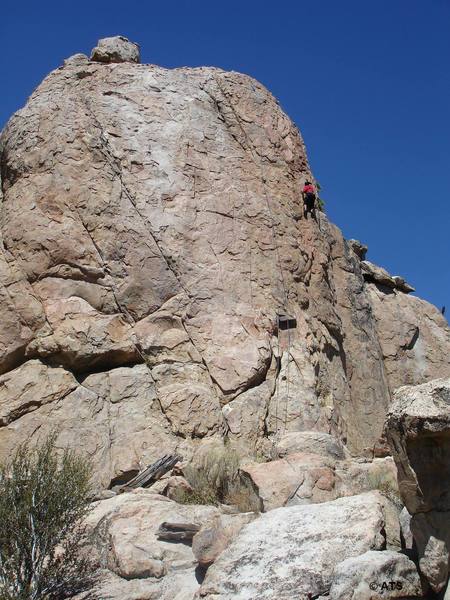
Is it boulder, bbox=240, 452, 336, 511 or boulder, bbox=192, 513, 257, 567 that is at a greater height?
boulder, bbox=240, 452, 336, 511

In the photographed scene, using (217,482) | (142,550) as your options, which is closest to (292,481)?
(217,482)

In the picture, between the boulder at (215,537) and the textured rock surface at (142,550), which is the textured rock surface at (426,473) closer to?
the boulder at (215,537)

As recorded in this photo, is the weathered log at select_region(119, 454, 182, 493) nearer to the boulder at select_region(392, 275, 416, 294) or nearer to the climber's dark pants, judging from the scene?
the climber's dark pants

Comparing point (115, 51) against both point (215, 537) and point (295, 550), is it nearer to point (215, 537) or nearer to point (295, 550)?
point (215, 537)

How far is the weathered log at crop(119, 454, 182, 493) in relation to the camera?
11.1m

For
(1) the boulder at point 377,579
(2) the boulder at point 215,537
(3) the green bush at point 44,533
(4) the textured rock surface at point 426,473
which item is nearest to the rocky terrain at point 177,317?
(2) the boulder at point 215,537

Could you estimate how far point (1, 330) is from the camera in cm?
1323

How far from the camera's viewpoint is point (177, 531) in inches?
344

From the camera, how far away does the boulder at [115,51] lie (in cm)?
1686

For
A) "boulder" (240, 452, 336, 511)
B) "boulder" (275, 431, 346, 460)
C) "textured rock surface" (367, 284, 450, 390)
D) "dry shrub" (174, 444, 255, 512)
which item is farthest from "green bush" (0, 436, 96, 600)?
"textured rock surface" (367, 284, 450, 390)

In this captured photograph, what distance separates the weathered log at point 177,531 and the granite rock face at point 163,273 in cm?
305

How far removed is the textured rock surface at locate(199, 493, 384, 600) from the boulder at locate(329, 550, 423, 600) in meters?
0.37

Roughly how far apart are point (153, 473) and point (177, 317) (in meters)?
3.09

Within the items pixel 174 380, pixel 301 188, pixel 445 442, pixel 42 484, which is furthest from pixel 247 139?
pixel 445 442
